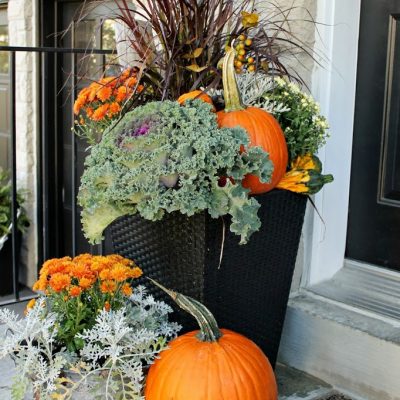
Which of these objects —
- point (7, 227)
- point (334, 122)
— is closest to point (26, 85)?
point (7, 227)

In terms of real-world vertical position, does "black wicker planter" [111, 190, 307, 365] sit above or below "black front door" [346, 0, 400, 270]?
below

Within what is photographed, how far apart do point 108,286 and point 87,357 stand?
215 millimetres

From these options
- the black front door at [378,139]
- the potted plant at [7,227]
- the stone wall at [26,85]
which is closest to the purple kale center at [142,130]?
the black front door at [378,139]

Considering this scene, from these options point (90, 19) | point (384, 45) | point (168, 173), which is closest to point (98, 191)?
point (168, 173)

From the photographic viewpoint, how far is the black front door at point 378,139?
103 inches

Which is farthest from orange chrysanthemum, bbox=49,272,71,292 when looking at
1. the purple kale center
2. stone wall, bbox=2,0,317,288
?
stone wall, bbox=2,0,317,288

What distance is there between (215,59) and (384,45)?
0.69 metres

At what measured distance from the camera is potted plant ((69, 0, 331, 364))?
1.96 meters

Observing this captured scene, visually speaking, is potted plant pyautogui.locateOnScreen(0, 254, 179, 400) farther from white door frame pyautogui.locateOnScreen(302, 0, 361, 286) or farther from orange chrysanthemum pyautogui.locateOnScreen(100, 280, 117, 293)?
white door frame pyautogui.locateOnScreen(302, 0, 361, 286)

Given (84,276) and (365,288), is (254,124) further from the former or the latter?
(365,288)

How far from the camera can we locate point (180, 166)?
6.31ft

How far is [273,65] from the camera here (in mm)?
2521

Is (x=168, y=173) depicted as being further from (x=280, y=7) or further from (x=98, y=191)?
Answer: (x=280, y=7)

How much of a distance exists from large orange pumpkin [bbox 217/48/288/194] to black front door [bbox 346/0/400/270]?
0.66m
